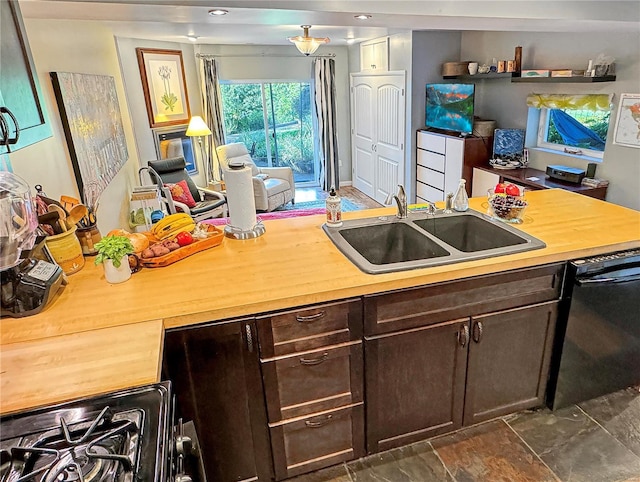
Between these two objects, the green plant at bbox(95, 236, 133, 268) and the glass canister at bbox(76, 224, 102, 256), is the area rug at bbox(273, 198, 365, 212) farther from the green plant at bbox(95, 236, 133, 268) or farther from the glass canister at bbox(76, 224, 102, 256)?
the green plant at bbox(95, 236, 133, 268)

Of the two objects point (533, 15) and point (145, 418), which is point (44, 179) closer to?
point (145, 418)

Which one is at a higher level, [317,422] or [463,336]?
[463,336]

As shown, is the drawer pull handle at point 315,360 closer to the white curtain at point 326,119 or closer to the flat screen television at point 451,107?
the flat screen television at point 451,107

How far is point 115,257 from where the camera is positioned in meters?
1.59

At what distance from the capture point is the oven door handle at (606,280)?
181 centimetres

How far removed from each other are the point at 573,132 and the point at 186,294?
4150 mm

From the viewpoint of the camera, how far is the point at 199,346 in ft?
4.87

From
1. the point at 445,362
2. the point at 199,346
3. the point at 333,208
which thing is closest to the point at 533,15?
the point at 333,208

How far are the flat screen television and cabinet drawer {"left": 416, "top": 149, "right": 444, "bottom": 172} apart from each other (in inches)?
13.0

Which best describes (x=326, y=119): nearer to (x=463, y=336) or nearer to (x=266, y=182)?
(x=266, y=182)

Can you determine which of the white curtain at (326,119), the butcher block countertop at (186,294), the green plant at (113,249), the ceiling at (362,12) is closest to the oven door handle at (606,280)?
the butcher block countertop at (186,294)

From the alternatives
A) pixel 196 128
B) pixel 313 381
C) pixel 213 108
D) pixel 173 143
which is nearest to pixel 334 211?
pixel 313 381

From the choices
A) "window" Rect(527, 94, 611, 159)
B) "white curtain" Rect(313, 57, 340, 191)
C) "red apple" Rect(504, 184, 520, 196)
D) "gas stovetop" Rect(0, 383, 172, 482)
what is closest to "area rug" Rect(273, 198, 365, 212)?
"white curtain" Rect(313, 57, 340, 191)

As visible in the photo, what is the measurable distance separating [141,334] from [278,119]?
243 inches
